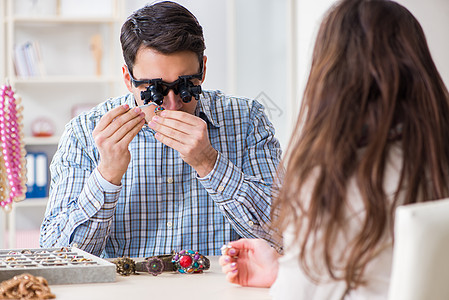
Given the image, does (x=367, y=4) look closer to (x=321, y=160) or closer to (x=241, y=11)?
(x=321, y=160)

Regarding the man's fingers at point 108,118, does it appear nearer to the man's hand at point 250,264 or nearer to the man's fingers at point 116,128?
the man's fingers at point 116,128

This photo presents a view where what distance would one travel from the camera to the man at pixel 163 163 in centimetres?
173

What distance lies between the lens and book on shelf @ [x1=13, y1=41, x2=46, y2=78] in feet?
13.6

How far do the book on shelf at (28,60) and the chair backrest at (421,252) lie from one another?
3718 mm

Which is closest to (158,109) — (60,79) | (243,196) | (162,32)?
(162,32)

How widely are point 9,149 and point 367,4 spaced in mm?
948

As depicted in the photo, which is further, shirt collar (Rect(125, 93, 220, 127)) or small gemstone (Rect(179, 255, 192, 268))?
shirt collar (Rect(125, 93, 220, 127))

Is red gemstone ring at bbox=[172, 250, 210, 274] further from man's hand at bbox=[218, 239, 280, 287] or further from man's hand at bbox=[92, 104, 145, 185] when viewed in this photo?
man's hand at bbox=[92, 104, 145, 185]

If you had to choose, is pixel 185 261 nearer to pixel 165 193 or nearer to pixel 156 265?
pixel 156 265

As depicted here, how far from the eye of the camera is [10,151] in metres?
1.55

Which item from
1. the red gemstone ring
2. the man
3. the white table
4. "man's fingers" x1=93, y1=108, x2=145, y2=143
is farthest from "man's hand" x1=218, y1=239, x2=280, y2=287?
"man's fingers" x1=93, y1=108, x2=145, y2=143

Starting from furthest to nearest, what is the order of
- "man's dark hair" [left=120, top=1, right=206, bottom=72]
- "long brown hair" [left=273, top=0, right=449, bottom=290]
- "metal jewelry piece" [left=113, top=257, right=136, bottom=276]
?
"man's dark hair" [left=120, top=1, right=206, bottom=72] < "metal jewelry piece" [left=113, top=257, right=136, bottom=276] < "long brown hair" [left=273, top=0, right=449, bottom=290]

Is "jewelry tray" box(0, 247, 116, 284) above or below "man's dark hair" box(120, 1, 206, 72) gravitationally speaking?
below

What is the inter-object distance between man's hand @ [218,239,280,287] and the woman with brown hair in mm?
291
